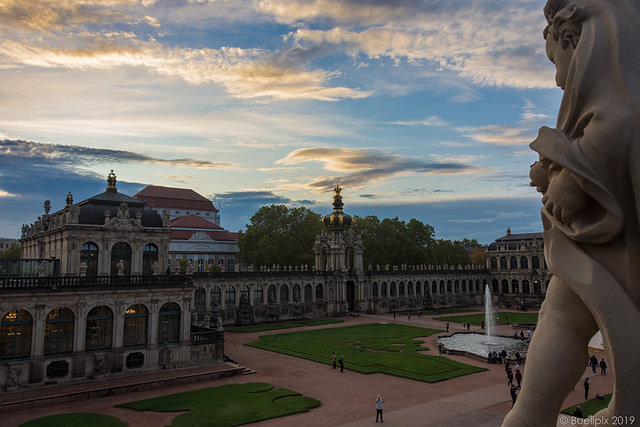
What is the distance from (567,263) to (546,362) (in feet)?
6.21

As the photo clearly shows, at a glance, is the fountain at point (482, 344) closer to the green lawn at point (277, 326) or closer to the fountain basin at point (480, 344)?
the fountain basin at point (480, 344)

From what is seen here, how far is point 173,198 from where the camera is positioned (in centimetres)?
15050

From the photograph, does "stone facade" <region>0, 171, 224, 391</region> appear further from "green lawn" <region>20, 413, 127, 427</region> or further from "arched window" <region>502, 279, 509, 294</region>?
"arched window" <region>502, 279, 509, 294</region>

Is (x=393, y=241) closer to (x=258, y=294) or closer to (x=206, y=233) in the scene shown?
(x=258, y=294)

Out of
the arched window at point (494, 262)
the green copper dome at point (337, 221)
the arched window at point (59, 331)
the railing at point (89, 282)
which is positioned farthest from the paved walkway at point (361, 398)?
the arched window at point (494, 262)

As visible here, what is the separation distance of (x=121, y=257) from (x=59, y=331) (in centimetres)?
1073

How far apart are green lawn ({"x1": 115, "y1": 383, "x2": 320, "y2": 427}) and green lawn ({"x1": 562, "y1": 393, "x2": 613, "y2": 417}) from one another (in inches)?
560

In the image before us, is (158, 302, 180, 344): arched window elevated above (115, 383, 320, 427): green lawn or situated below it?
above

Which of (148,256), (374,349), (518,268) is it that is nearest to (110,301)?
(148,256)

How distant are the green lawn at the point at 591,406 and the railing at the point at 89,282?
1111 inches

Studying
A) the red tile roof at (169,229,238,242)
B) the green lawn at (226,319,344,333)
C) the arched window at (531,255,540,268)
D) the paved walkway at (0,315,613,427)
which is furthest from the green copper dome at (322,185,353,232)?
the red tile roof at (169,229,238,242)

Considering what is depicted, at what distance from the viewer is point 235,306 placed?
66.2 meters

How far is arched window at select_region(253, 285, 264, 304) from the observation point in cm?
6900

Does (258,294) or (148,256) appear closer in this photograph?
(148,256)
